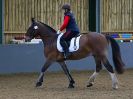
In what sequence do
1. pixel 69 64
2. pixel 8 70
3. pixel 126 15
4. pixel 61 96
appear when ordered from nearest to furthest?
pixel 61 96 → pixel 8 70 → pixel 69 64 → pixel 126 15

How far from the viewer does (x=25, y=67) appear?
18.6 metres

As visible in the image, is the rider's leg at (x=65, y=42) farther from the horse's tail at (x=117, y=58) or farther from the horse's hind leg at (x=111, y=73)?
the horse's tail at (x=117, y=58)

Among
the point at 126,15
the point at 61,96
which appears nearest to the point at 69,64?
the point at 126,15

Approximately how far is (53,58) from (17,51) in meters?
4.41

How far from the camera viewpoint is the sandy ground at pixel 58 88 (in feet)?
40.9

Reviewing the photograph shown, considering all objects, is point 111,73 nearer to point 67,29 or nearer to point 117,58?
point 117,58

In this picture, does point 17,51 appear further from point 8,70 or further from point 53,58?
point 53,58

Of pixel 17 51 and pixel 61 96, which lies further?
pixel 17 51

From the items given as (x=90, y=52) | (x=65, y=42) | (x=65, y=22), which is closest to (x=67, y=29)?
(x=65, y=22)

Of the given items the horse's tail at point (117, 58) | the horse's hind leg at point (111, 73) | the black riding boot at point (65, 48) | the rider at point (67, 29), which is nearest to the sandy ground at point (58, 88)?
the horse's hind leg at point (111, 73)

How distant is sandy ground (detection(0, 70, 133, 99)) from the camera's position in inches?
491

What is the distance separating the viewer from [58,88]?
14.4 m

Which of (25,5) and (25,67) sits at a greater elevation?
(25,5)

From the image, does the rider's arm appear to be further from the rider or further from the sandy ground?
the sandy ground
